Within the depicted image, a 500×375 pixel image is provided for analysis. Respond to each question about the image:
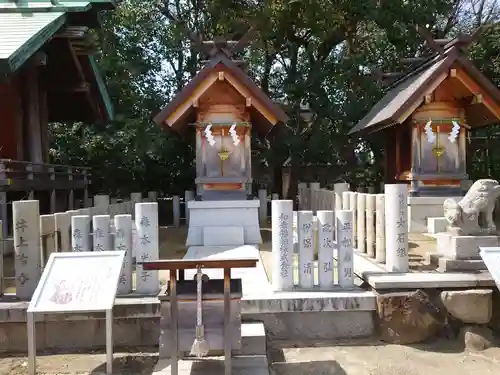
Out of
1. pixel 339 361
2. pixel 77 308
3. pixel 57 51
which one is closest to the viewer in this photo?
pixel 77 308

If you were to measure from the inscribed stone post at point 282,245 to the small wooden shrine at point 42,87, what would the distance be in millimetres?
5571

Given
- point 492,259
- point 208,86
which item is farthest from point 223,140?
point 492,259

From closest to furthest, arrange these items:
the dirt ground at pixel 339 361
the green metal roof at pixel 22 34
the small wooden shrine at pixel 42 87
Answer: the dirt ground at pixel 339 361 → the green metal roof at pixel 22 34 → the small wooden shrine at pixel 42 87

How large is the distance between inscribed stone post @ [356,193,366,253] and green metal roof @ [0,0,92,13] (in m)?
8.27

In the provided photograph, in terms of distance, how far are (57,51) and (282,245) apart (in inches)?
387

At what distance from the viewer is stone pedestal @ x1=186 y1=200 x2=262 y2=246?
33.9ft

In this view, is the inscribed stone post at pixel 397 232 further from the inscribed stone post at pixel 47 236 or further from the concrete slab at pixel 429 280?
the inscribed stone post at pixel 47 236

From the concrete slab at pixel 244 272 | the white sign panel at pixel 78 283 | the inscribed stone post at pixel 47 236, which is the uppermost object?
the inscribed stone post at pixel 47 236

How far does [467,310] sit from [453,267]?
61 centimetres

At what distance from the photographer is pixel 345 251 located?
561 cm

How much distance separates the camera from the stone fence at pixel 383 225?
19.4 feet

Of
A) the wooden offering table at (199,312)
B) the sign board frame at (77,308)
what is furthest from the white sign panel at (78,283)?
the wooden offering table at (199,312)

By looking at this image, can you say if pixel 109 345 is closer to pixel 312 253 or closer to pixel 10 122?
pixel 312 253

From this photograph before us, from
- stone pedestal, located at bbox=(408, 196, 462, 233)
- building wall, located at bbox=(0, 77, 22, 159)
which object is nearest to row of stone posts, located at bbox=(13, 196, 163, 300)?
building wall, located at bbox=(0, 77, 22, 159)
